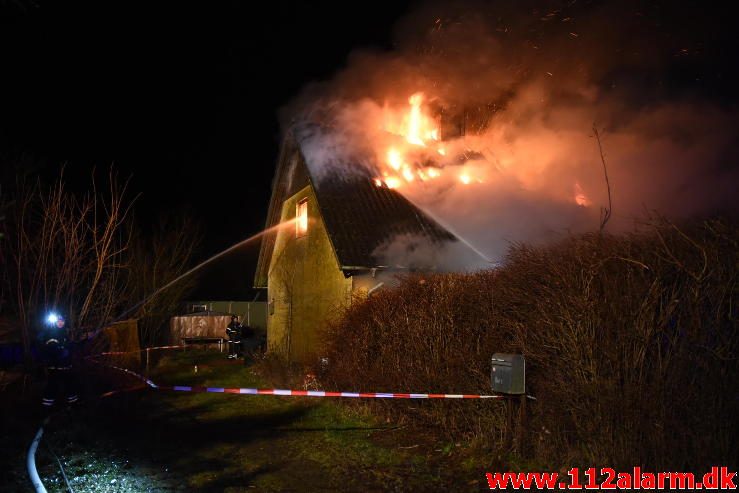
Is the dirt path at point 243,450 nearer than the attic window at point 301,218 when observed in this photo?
Yes

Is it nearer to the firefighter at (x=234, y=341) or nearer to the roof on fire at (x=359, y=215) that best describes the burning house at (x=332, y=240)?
the roof on fire at (x=359, y=215)

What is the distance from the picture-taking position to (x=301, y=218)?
1596cm

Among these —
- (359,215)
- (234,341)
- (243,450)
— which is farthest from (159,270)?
(243,450)

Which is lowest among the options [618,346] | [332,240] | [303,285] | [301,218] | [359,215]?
[618,346]

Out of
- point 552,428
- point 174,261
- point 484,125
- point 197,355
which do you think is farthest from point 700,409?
point 174,261

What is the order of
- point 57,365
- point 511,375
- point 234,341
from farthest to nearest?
point 234,341, point 57,365, point 511,375

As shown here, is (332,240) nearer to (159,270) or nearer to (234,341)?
(234,341)

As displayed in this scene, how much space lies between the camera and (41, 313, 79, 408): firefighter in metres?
8.83

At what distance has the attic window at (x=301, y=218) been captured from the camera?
613 inches

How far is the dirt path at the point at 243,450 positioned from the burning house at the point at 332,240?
2661 mm

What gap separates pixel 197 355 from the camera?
70.2ft

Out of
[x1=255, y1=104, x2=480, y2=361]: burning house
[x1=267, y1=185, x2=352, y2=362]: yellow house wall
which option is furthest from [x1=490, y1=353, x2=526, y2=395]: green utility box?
[x1=267, y1=185, x2=352, y2=362]: yellow house wall

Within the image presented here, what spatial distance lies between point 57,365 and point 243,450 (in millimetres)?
4134

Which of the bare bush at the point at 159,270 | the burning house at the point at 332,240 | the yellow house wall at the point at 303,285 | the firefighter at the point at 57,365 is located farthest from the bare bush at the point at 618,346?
the bare bush at the point at 159,270
